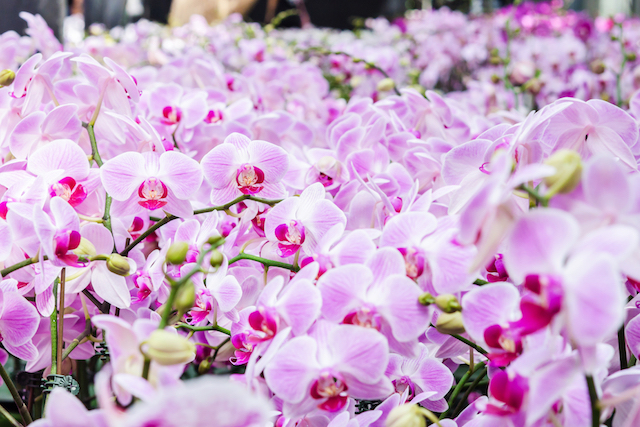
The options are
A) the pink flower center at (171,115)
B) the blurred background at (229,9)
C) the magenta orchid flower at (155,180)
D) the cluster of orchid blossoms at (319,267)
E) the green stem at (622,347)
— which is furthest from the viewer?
the blurred background at (229,9)

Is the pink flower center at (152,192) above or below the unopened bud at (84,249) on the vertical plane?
above

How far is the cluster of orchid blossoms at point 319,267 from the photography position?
0.78 ft

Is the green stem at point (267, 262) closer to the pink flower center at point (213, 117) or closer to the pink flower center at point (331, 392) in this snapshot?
the pink flower center at point (331, 392)

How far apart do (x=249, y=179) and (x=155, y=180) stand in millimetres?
81

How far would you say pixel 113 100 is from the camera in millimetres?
560

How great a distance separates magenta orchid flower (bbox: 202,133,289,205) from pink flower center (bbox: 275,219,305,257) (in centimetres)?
Result: 5

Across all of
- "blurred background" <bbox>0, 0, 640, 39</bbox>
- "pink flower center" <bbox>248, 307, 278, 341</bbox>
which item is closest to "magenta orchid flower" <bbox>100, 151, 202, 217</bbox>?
"pink flower center" <bbox>248, 307, 278, 341</bbox>

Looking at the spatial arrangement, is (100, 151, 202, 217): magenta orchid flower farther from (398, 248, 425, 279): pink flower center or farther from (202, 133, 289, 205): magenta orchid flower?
(398, 248, 425, 279): pink flower center

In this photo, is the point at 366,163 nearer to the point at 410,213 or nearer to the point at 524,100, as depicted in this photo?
the point at 410,213

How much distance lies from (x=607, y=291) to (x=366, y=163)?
362 millimetres

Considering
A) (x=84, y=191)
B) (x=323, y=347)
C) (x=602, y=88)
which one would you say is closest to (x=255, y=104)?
(x=84, y=191)

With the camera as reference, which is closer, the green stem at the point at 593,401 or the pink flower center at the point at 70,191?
the green stem at the point at 593,401

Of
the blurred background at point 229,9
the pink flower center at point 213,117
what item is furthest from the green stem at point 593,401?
the blurred background at point 229,9

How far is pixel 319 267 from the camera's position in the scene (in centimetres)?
39
